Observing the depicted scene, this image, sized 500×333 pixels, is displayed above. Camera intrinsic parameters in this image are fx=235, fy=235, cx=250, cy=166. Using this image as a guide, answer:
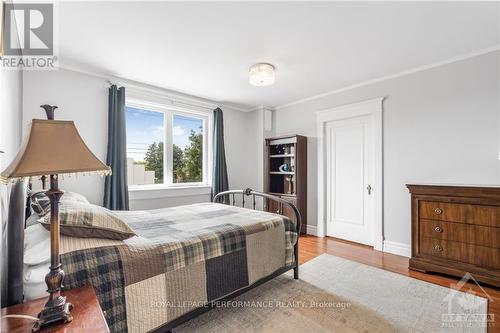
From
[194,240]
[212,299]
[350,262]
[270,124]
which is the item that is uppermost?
[270,124]

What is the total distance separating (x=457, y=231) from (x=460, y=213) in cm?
20

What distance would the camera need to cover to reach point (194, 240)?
1.66 metres

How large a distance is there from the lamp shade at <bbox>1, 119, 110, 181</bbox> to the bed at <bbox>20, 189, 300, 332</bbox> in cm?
59

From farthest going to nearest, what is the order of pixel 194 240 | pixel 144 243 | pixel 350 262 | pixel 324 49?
pixel 350 262 < pixel 324 49 < pixel 194 240 < pixel 144 243

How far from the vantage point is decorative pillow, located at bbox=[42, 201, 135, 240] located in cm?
133

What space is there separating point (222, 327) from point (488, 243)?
103 inches

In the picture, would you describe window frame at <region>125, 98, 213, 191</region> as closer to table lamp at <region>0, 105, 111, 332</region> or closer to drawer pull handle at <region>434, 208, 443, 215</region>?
table lamp at <region>0, 105, 111, 332</region>

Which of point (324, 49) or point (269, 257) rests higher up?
point (324, 49)

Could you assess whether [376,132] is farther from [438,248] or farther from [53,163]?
[53,163]

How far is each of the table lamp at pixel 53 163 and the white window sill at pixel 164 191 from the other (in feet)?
8.56

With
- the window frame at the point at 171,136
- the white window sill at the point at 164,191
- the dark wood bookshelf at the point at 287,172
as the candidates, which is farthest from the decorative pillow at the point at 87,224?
the dark wood bookshelf at the point at 287,172

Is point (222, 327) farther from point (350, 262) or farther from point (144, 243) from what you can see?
point (350, 262)

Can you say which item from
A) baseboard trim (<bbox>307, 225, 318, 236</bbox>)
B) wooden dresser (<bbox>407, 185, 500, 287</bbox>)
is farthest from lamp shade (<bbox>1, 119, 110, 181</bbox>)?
baseboard trim (<bbox>307, 225, 318, 236</bbox>)

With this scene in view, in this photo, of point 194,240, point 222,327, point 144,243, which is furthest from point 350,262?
point 144,243
